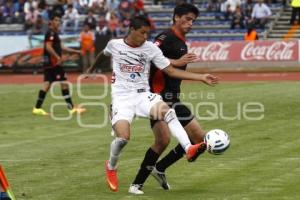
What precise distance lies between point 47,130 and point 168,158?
27.4 feet

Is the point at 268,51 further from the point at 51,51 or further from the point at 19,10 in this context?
the point at 19,10

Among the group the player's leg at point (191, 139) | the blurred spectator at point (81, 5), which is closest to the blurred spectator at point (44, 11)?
the blurred spectator at point (81, 5)

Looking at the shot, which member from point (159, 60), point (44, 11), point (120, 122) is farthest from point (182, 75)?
point (44, 11)

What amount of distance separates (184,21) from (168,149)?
191 inches

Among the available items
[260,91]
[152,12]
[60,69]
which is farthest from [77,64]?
[60,69]

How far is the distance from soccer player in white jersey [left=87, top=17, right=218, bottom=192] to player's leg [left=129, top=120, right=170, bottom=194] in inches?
7.2

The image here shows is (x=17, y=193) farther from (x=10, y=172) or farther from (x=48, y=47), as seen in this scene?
(x=48, y=47)

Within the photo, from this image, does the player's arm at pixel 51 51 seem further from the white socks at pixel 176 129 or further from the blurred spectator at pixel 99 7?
the blurred spectator at pixel 99 7

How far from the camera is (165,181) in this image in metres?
11.5

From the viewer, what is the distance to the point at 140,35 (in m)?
11.0

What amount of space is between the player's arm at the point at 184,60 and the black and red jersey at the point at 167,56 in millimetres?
321

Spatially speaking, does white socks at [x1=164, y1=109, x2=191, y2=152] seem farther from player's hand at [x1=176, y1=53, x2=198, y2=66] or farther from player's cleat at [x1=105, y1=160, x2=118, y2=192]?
player's cleat at [x1=105, y1=160, x2=118, y2=192]

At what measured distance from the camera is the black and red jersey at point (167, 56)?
1140 centimetres

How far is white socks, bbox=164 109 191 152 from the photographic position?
1062 centimetres
